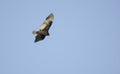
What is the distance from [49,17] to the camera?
1280 inches

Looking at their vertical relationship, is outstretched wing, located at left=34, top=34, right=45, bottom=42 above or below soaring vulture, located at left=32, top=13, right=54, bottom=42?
below

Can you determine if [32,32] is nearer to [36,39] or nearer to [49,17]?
[36,39]

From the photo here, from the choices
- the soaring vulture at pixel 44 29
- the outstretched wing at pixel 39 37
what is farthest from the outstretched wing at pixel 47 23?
the outstretched wing at pixel 39 37

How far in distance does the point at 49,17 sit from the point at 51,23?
1.06 m

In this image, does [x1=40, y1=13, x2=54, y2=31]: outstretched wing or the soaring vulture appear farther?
[x1=40, y1=13, x2=54, y2=31]: outstretched wing

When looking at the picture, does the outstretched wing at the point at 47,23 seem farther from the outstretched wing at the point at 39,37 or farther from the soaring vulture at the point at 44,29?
the outstretched wing at the point at 39,37

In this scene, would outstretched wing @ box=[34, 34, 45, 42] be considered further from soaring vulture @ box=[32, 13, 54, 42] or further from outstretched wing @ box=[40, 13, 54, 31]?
outstretched wing @ box=[40, 13, 54, 31]

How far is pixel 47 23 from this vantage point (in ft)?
105

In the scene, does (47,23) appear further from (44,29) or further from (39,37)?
(39,37)

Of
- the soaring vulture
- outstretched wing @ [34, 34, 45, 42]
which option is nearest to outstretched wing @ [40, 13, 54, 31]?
the soaring vulture

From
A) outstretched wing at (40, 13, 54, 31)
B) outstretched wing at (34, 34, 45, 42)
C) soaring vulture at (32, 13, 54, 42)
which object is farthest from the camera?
outstretched wing at (40, 13, 54, 31)

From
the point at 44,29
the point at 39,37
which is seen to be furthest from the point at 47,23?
the point at 39,37

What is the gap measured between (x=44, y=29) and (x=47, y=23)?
115cm

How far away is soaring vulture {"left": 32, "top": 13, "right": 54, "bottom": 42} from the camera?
103 ft
